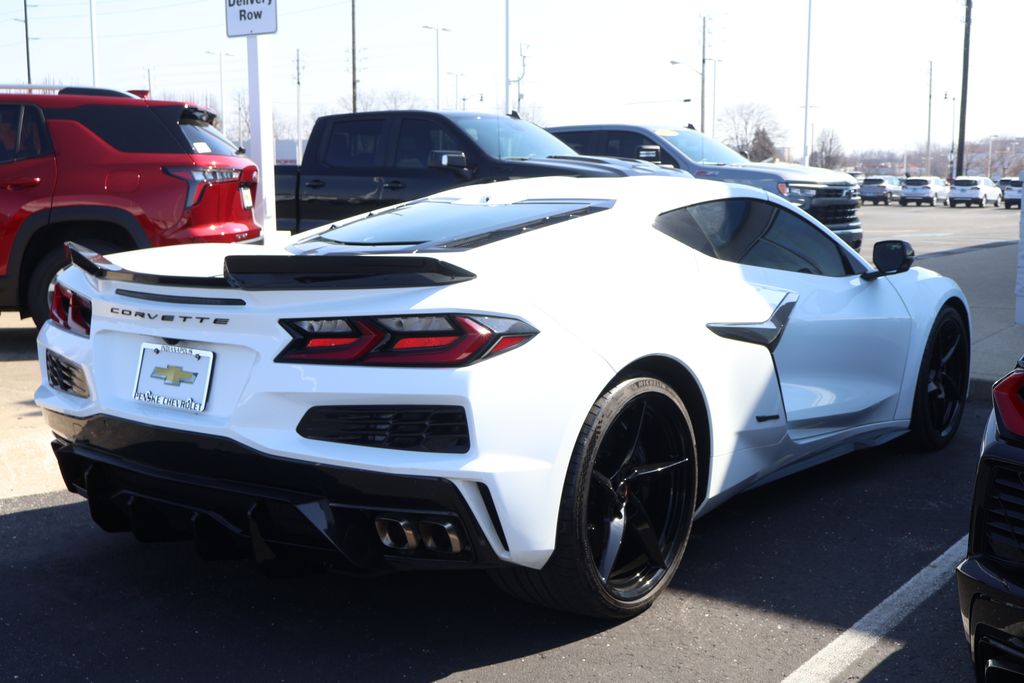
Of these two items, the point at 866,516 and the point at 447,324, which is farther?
the point at 866,516

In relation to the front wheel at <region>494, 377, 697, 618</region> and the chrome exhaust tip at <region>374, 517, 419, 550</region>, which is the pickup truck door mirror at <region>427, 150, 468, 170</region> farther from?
the chrome exhaust tip at <region>374, 517, 419, 550</region>

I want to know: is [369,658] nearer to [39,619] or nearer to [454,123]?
[39,619]

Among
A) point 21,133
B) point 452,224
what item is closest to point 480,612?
point 452,224

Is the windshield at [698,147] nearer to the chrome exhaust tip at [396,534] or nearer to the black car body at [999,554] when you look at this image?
the chrome exhaust tip at [396,534]

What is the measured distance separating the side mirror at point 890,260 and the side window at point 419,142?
Answer: 632 cm

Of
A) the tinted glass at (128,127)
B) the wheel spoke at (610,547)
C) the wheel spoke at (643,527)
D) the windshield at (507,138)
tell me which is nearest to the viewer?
the wheel spoke at (610,547)

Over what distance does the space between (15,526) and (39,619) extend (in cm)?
107

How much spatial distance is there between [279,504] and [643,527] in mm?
1216

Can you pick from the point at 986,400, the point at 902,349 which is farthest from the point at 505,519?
the point at 986,400

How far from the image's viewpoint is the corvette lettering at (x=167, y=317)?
323cm

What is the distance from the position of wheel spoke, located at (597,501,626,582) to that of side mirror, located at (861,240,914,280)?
218 cm

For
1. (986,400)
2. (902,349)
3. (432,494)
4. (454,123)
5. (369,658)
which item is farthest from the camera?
(454,123)

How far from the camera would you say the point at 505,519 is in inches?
121

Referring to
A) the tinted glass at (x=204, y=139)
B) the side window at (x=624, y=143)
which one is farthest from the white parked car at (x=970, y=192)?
the tinted glass at (x=204, y=139)
